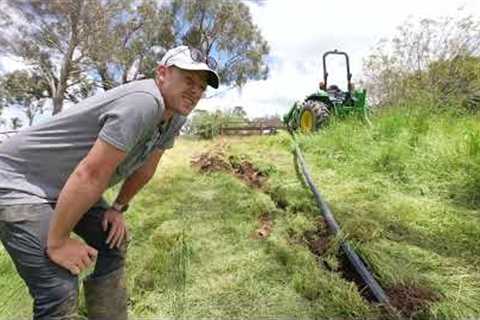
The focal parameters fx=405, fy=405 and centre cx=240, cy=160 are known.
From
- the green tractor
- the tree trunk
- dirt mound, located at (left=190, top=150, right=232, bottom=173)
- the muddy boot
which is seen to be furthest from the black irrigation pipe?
the tree trunk

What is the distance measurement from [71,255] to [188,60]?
2.72 ft

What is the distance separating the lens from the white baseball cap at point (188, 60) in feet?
5.07

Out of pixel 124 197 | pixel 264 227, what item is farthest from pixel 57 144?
pixel 264 227

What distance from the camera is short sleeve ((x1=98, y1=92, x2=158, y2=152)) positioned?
1.32m

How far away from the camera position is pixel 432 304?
1.88 metres

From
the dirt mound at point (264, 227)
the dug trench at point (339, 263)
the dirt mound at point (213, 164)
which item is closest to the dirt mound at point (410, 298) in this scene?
the dug trench at point (339, 263)

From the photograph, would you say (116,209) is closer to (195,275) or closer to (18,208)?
(18,208)

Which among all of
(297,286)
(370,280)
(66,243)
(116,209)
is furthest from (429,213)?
(66,243)

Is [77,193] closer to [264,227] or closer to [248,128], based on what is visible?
[264,227]

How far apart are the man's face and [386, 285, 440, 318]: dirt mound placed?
136 centimetres

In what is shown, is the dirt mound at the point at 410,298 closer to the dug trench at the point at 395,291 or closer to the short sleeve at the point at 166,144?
the dug trench at the point at 395,291

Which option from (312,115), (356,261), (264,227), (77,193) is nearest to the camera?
(77,193)

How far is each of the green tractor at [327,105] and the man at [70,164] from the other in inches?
220

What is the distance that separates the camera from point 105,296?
1812 millimetres
